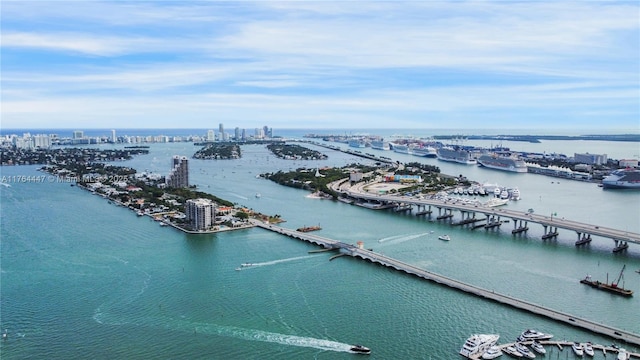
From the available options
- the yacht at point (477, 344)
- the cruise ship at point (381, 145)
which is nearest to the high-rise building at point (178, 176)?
the yacht at point (477, 344)

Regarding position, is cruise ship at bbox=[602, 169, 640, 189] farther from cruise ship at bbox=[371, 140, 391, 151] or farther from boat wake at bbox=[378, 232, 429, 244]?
cruise ship at bbox=[371, 140, 391, 151]

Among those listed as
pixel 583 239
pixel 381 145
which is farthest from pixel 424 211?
pixel 381 145

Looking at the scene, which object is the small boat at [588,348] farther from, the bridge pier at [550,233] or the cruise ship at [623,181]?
the cruise ship at [623,181]

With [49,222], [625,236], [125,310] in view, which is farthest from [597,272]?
[49,222]

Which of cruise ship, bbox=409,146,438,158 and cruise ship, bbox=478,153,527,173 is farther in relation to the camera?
cruise ship, bbox=409,146,438,158

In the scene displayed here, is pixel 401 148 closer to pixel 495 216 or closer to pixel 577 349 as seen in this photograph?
pixel 495 216

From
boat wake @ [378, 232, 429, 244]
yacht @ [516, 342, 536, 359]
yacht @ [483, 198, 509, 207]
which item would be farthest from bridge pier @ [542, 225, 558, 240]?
yacht @ [516, 342, 536, 359]
